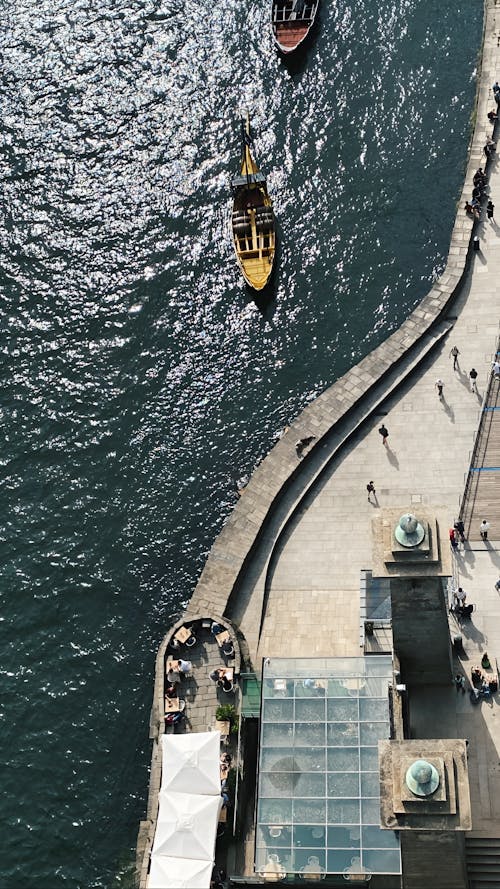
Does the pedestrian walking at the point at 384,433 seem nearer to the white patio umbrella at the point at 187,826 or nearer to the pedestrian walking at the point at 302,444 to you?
the pedestrian walking at the point at 302,444

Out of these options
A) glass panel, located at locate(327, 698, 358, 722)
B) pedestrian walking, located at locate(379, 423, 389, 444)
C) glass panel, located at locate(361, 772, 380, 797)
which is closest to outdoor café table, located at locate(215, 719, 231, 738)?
glass panel, located at locate(327, 698, 358, 722)

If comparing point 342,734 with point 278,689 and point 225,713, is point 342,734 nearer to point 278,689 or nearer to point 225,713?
point 278,689

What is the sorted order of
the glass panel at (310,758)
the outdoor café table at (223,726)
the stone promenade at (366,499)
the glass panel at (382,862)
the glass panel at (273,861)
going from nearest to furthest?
the glass panel at (382,862), the glass panel at (273,861), the glass panel at (310,758), the outdoor café table at (223,726), the stone promenade at (366,499)

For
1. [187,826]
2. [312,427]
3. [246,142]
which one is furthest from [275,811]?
[246,142]

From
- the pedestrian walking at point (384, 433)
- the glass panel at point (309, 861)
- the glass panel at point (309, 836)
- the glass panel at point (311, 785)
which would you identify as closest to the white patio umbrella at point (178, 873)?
the glass panel at point (309, 861)

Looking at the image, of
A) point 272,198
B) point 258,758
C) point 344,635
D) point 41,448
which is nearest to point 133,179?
point 272,198

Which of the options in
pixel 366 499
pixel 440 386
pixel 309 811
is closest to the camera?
pixel 309 811

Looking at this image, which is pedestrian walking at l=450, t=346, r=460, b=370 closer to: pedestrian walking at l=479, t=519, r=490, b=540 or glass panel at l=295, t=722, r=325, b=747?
pedestrian walking at l=479, t=519, r=490, b=540
